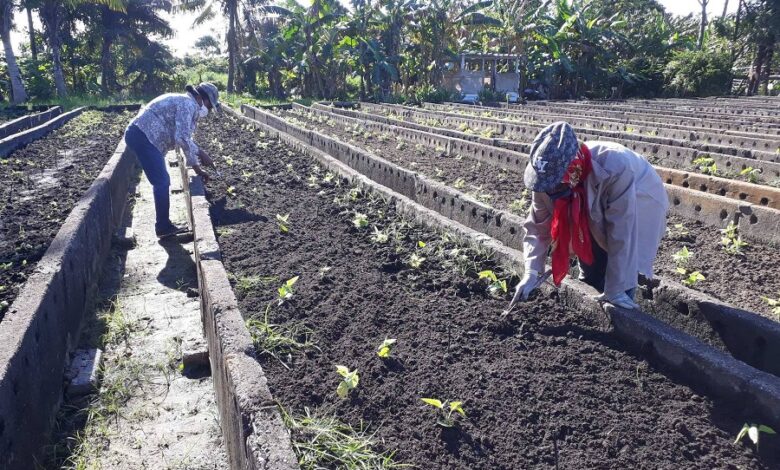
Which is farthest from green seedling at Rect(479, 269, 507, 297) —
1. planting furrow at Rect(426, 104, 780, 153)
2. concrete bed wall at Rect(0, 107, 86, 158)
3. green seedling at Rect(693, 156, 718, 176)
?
concrete bed wall at Rect(0, 107, 86, 158)

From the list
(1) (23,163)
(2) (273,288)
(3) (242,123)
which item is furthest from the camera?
(3) (242,123)

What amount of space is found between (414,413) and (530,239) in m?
1.25

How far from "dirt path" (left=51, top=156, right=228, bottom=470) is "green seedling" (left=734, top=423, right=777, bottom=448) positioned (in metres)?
2.27

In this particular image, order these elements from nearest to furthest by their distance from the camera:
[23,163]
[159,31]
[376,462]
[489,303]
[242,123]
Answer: [376,462], [489,303], [23,163], [242,123], [159,31]

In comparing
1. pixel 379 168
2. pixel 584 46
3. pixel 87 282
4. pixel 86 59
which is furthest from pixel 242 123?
pixel 86 59

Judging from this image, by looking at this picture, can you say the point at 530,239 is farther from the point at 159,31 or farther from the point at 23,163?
the point at 159,31

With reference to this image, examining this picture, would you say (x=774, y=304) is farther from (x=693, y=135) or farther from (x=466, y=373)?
(x=693, y=135)

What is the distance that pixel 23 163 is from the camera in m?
9.30

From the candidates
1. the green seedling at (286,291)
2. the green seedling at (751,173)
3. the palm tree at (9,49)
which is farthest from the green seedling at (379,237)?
the palm tree at (9,49)

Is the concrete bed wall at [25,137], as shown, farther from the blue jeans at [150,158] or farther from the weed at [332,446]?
the weed at [332,446]

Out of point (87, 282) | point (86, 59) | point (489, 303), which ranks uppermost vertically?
point (86, 59)

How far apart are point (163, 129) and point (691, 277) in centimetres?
497

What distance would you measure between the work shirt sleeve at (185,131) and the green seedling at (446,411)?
14.6ft

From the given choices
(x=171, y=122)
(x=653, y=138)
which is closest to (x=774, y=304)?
(x=171, y=122)
